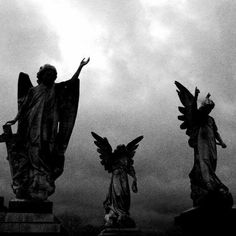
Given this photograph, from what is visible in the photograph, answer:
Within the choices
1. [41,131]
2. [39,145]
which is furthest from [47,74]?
[39,145]

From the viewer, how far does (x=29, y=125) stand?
29.3ft

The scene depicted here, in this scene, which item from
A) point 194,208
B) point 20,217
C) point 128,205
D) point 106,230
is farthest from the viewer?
point 128,205

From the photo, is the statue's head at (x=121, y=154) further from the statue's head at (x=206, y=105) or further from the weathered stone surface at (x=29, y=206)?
the weathered stone surface at (x=29, y=206)

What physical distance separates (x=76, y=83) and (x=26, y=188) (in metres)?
3.17

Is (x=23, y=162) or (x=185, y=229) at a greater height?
(x=23, y=162)

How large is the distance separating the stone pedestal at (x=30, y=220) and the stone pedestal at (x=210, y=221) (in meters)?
4.20

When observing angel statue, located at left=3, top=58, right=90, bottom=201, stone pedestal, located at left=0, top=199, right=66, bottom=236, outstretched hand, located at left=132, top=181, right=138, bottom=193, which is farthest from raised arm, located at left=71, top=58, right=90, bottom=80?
outstretched hand, located at left=132, top=181, right=138, bottom=193

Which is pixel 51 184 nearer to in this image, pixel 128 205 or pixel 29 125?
pixel 29 125

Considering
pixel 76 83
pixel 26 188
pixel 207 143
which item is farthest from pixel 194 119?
pixel 26 188

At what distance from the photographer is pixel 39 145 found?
8.68 m

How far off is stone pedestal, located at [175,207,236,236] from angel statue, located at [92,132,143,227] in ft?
17.2

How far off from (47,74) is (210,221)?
19.5ft

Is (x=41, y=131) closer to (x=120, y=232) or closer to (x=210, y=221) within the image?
(x=210, y=221)

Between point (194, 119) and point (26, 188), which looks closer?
point (26, 188)
